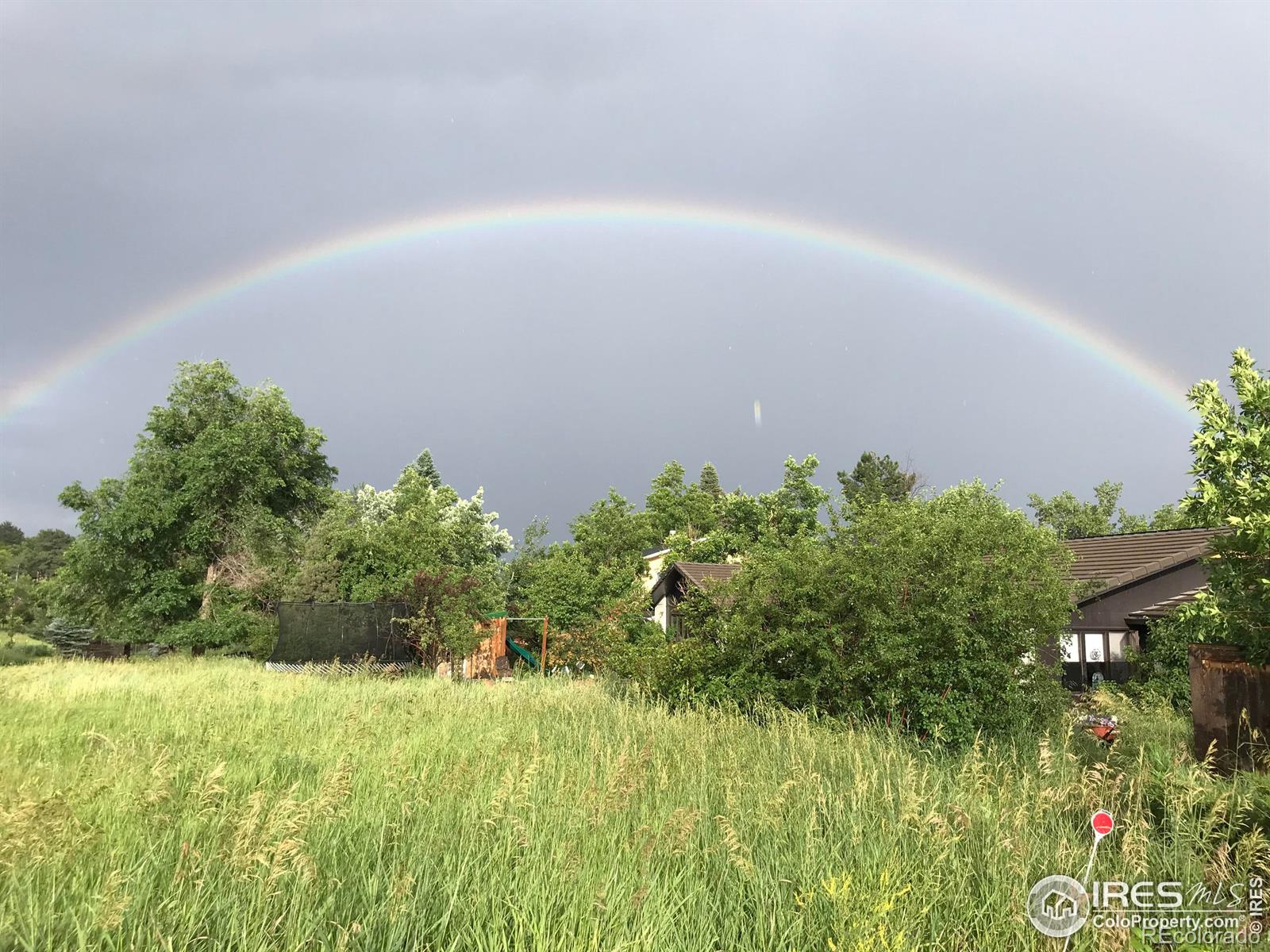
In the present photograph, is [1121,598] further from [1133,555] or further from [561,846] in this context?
[561,846]

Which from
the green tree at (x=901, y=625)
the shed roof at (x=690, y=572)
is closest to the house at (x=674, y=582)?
the shed roof at (x=690, y=572)

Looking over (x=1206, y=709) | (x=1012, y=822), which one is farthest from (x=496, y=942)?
(x=1206, y=709)

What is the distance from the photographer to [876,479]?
68562 millimetres

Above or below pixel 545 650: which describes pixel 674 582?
above

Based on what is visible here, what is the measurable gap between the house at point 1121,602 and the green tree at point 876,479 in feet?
141

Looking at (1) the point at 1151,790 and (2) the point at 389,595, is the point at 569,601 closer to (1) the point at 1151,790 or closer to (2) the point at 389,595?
(2) the point at 389,595

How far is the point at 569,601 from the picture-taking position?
95.0 ft

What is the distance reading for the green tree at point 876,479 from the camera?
67.1m

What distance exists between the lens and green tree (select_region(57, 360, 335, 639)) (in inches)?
1377

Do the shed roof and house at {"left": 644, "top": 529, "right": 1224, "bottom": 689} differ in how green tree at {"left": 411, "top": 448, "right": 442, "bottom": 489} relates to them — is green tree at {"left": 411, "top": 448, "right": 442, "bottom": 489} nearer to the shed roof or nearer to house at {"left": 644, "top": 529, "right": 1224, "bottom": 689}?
the shed roof

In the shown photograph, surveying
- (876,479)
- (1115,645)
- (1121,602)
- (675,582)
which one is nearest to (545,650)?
(675,582)

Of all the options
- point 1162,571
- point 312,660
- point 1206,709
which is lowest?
point 312,660

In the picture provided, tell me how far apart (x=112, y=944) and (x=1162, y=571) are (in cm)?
2461

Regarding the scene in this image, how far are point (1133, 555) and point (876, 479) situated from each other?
46.1 metres
